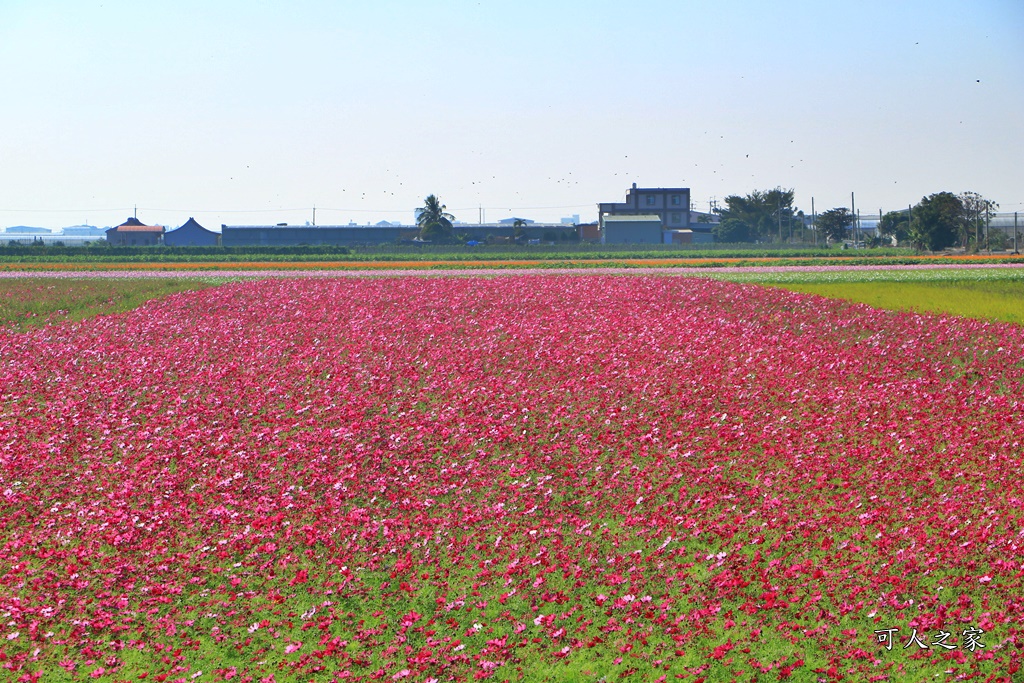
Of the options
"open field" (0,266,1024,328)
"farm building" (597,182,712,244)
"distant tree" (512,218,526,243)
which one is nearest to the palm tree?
"distant tree" (512,218,526,243)

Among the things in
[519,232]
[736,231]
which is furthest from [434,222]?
[736,231]

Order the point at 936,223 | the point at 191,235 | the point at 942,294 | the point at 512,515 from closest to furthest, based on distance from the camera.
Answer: the point at 512,515, the point at 942,294, the point at 936,223, the point at 191,235

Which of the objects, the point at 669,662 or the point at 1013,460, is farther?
the point at 1013,460

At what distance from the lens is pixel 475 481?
11492mm

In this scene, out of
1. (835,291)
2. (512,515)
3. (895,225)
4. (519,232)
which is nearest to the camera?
(512,515)

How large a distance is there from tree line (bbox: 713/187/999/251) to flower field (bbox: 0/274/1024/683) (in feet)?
238

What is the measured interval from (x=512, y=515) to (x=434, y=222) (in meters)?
115

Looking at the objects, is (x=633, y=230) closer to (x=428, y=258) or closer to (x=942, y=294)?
(x=428, y=258)

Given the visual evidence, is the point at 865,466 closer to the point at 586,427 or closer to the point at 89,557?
the point at 586,427

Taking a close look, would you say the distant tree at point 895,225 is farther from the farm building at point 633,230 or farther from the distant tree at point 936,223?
the farm building at point 633,230

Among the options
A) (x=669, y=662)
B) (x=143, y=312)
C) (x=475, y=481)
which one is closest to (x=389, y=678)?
(x=669, y=662)

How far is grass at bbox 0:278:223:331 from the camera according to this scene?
27.0 metres

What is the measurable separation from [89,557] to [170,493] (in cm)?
169

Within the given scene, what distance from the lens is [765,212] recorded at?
140000 mm
